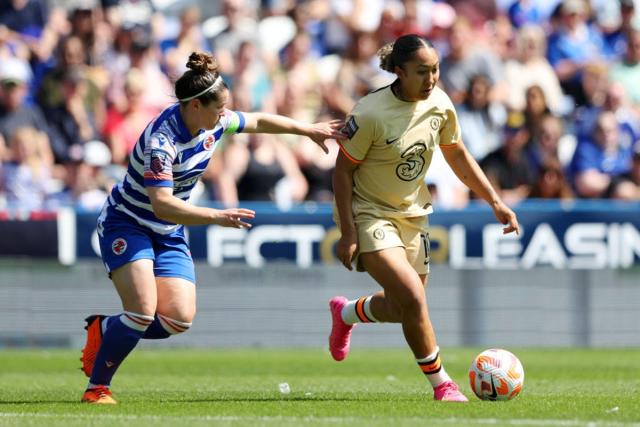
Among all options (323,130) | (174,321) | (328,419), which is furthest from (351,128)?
(328,419)

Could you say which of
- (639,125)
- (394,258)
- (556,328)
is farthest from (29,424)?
(639,125)

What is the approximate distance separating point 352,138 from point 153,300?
62.6 inches

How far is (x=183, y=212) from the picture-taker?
7582 mm

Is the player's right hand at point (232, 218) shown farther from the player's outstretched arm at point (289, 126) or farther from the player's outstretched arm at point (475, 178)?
the player's outstretched arm at point (475, 178)

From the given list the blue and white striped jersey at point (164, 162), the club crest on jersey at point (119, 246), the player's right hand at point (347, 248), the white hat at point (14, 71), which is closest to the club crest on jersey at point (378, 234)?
the player's right hand at point (347, 248)

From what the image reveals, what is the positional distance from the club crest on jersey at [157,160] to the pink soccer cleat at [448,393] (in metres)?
2.20

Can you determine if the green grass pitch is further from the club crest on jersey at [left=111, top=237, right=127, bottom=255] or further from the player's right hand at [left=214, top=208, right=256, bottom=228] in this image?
the player's right hand at [left=214, top=208, right=256, bottom=228]

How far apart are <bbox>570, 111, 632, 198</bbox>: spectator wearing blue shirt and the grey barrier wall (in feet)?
6.58

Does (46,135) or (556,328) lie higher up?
(46,135)

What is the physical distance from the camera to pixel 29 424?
22.6 feet

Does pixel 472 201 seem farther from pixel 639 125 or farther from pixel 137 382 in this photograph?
pixel 137 382

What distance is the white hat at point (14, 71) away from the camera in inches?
628

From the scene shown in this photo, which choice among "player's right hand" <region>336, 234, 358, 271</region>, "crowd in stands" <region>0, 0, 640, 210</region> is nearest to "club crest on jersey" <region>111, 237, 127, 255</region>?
"player's right hand" <region>336, 234, 358, 271</region>

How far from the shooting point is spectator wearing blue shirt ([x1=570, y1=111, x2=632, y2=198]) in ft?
54.0
